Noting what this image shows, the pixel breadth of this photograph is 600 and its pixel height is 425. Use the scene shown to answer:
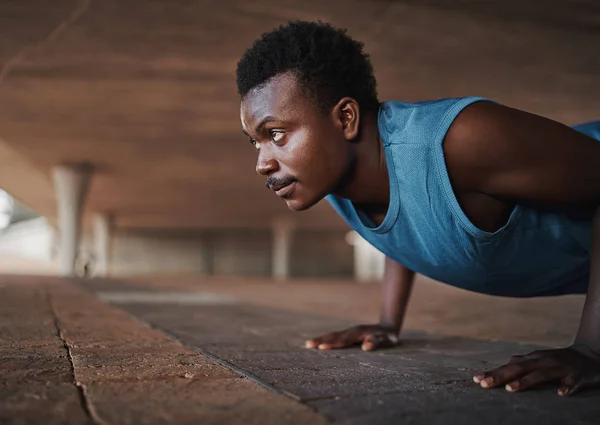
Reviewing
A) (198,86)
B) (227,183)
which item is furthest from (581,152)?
(227,183)

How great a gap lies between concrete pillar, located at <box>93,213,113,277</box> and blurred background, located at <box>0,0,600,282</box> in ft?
33.9

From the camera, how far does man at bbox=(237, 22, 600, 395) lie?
225 cm

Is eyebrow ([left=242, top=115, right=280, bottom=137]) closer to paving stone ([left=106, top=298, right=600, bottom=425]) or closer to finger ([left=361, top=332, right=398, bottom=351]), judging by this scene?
paving stone ([left=106, top=298, right=600, bottom=425])

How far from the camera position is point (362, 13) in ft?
29.6

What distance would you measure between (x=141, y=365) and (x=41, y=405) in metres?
0.68

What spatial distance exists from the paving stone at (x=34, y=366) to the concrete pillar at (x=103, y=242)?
3343 cm

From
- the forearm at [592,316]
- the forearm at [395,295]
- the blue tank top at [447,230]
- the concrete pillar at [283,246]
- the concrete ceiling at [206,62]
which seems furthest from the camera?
the concrete pillar at [283,246]

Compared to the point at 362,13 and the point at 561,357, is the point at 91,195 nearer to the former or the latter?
the point at 362,13

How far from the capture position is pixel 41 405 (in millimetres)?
1632

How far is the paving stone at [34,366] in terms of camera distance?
198cm

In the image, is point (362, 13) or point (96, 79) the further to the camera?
point (96, 79)

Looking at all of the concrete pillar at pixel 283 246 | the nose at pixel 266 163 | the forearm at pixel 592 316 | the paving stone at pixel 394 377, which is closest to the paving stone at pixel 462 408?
the paving stone at pixel 394 377

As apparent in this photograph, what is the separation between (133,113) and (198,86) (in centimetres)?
289

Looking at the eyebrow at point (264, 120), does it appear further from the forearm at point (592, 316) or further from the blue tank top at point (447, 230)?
the forearm at point (592, 316)
